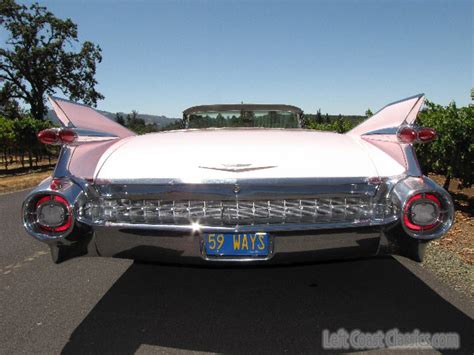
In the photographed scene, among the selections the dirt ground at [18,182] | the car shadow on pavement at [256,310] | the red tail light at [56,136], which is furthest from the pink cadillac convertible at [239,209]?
the dirt ground at [18,182]

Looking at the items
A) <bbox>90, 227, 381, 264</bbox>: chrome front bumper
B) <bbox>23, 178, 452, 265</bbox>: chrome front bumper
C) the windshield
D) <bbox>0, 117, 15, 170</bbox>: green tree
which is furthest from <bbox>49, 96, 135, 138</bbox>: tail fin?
<bbox>0, 117, 15, 170</bbox>: green tree

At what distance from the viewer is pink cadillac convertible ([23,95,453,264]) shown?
7.85 ft

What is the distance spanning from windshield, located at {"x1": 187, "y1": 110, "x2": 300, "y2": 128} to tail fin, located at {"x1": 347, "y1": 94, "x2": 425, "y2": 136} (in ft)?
5.27

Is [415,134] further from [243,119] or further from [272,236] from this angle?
[243,119]

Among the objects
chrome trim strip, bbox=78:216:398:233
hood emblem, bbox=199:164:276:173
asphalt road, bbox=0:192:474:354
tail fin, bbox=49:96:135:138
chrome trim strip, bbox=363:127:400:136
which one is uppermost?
tail fin, bbox=49:96:135:138

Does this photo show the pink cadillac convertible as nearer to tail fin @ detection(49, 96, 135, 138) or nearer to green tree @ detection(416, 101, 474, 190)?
tail fin @ detection(49, 96, 135, 138)

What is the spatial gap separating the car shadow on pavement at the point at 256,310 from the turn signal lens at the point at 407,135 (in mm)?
1003

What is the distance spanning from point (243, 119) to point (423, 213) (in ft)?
9.19

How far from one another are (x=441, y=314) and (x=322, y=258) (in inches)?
40.5

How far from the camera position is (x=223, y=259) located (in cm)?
242

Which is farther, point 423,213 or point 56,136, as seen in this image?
point 56,136

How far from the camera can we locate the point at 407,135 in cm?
268

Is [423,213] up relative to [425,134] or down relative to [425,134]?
down

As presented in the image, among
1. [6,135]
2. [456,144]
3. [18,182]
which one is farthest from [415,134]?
[6,135]
